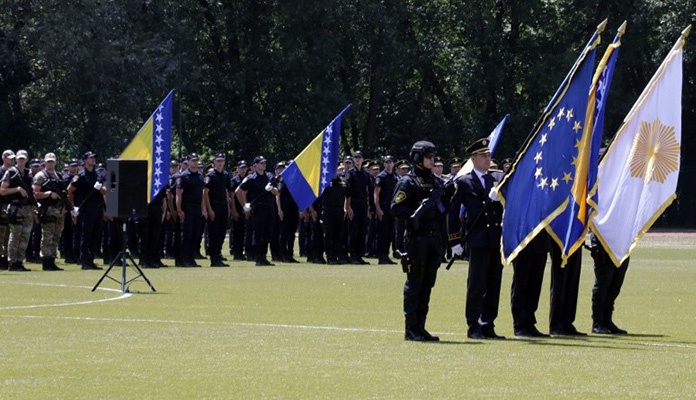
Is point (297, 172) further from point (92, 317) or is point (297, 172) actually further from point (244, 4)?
point (244, 4)

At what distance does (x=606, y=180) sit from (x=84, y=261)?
13873mm

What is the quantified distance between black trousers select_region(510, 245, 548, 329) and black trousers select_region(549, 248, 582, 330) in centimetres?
26

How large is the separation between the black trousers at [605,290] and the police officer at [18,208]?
13.1 metres

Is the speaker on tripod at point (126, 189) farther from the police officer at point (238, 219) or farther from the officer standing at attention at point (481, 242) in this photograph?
the police officer at point (238, 219)

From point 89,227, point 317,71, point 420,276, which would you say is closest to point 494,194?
point 420,276

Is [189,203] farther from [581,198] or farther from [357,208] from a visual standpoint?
[581,198]

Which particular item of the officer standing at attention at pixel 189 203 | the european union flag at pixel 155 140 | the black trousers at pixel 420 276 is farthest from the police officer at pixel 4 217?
the black trousers at pixel 420 276

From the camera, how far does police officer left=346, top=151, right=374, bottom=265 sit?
3186 centimetres

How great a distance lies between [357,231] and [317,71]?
90.1 feet

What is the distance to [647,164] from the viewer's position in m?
16.3

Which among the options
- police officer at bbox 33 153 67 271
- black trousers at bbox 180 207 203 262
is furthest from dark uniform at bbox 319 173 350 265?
police officer at bbox 33 153 67 271

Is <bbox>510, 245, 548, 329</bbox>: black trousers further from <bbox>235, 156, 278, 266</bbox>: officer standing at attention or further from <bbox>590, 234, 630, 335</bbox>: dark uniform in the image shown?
<bbox>235, 156, 278, 266</bbox>: officer standing at attention

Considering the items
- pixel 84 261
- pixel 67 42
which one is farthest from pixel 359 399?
pixel 67 42

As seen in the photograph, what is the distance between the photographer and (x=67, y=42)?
48.9 metres
